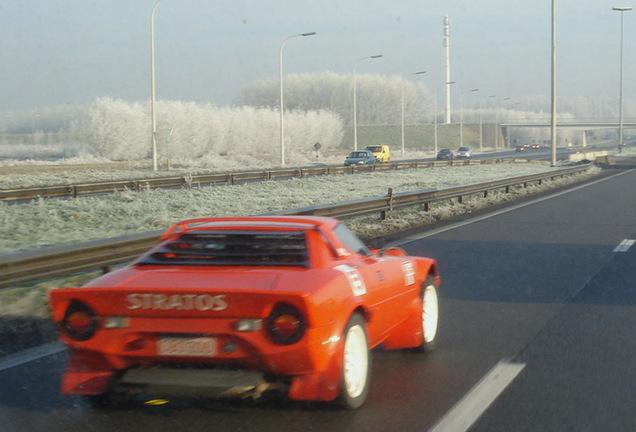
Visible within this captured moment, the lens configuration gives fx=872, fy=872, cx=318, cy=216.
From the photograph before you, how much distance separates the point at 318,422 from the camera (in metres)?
5.52

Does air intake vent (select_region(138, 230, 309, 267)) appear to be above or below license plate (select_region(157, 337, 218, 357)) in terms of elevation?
above

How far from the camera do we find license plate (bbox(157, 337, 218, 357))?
203 inches

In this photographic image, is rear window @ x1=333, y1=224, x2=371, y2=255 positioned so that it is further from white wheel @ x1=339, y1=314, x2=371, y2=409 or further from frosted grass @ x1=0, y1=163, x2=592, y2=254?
frosted grass @ x1=0, y1=163, x2=592, y2=254

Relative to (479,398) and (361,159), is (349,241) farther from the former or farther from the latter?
(361,159)

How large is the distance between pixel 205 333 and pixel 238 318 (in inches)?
8.9

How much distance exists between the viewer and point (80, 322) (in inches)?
209

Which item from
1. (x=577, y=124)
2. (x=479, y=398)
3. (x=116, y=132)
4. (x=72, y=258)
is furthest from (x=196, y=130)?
(x=479, y=398)

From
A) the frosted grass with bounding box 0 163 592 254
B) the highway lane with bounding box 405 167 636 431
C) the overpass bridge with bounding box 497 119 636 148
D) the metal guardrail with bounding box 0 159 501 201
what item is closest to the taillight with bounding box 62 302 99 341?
the highway lane with bounding box 405 167 636 431

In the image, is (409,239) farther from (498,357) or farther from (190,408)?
(190,408)

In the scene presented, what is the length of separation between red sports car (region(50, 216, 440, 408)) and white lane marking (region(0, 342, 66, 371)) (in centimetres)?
149

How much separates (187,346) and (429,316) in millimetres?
3054

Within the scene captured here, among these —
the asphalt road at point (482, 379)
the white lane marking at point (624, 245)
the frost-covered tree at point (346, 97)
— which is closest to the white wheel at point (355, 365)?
the asphalt road at point (482, 379)

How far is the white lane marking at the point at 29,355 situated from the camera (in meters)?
7.13

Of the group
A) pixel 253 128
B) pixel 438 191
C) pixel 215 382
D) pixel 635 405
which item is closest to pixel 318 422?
pixel 215 382
